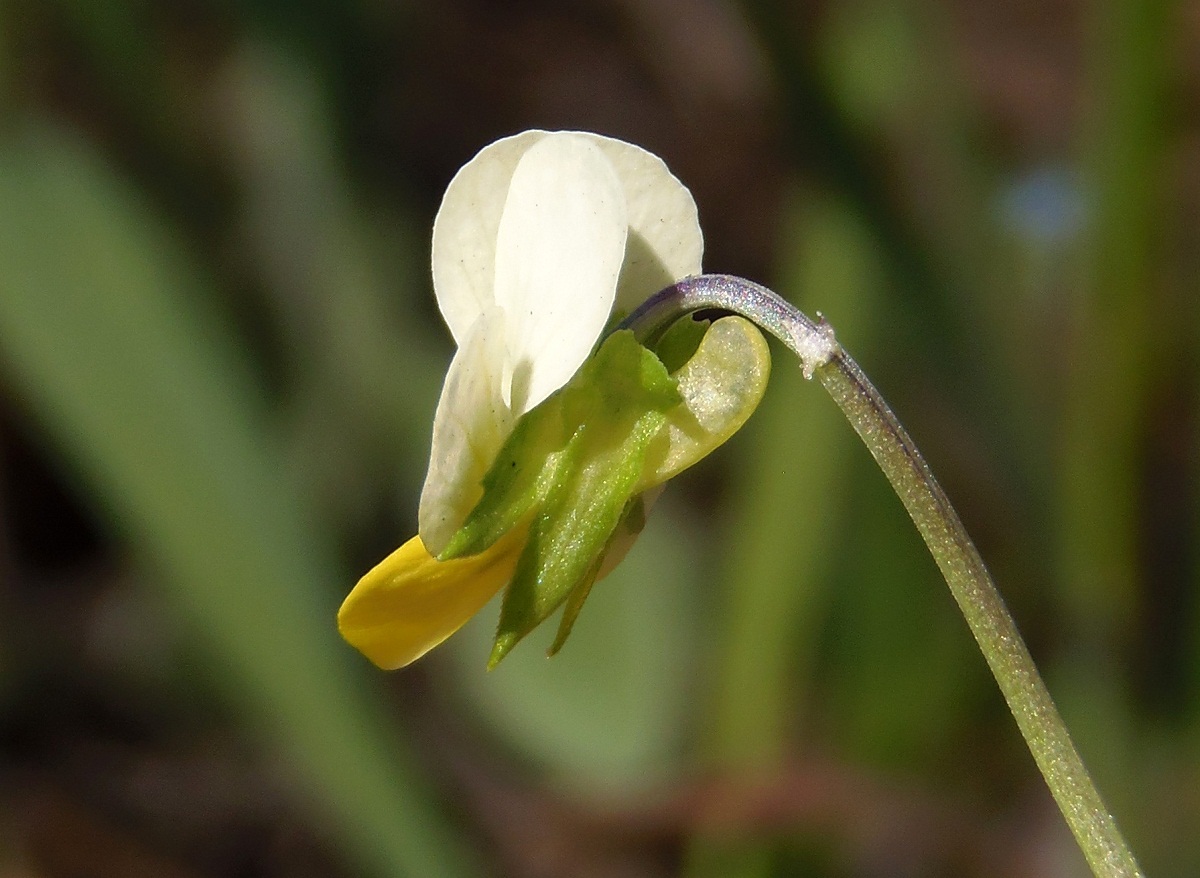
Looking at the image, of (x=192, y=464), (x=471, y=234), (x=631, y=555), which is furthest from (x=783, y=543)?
(x=471, y=234)

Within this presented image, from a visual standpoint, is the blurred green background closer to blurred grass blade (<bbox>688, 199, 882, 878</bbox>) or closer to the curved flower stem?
blurred grass blade (<bbox>688, 199, 882, 878</bbox>)

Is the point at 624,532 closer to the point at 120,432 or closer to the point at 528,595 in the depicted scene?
the point at 528,595

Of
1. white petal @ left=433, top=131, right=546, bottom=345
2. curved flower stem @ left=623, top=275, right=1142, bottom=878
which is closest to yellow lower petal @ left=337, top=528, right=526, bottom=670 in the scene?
white petal @ left=433, top=131, right=546, bottom=345

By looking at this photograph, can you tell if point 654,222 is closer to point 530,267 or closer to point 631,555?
point 530,267

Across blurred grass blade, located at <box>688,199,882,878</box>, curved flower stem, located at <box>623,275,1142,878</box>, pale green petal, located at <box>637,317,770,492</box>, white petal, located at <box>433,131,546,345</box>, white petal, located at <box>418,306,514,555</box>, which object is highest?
white petal, located at <box>433,131,546,345</box>

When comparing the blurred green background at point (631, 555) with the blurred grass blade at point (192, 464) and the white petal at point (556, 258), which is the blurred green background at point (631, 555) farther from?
the white petal at point (556, 258)

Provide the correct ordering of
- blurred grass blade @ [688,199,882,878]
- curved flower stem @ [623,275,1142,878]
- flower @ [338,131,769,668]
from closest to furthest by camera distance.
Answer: curved flower stem @ [623,275,1142,878] → flower @ [338,131,769,668] → blurred grass blade @ [688,199,882,878]

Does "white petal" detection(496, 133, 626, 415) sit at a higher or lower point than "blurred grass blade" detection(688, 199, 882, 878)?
higher
